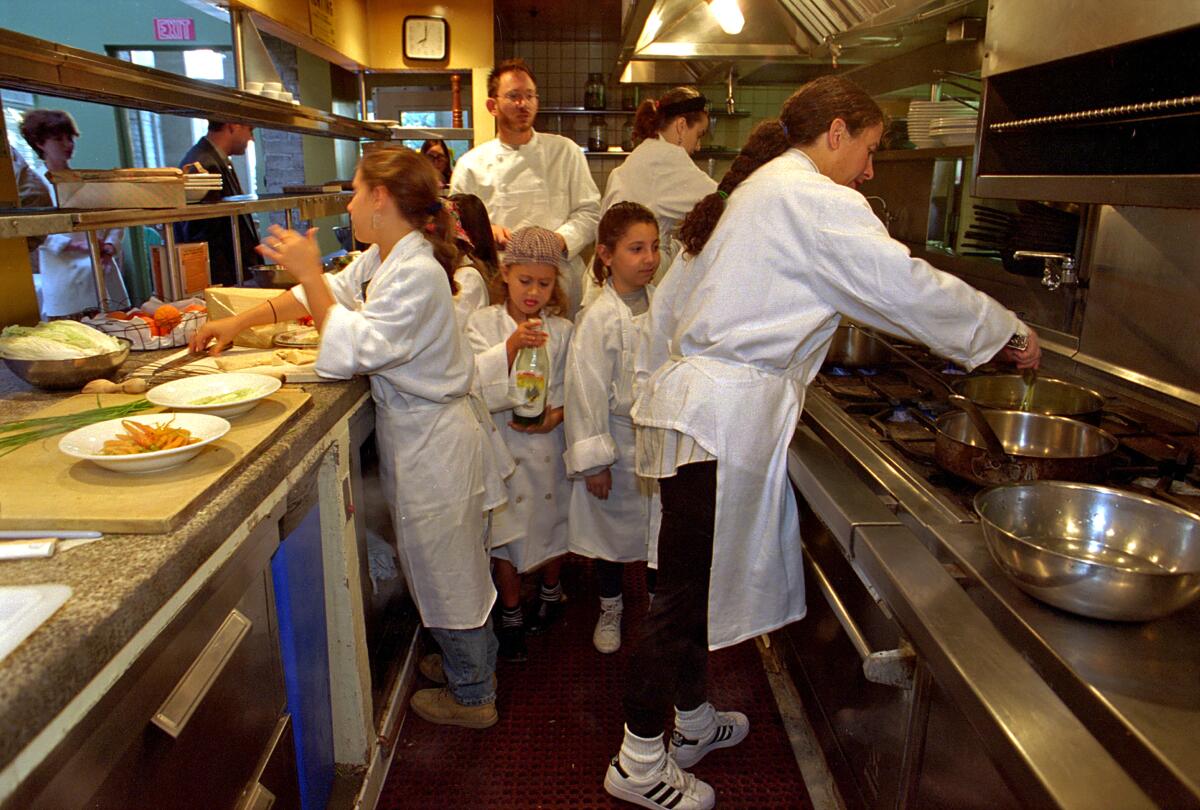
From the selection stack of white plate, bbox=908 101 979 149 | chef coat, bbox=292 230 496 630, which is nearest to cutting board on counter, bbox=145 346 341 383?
chef coat, bbox=292 230 496 630

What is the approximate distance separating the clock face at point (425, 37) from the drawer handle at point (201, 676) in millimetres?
4519

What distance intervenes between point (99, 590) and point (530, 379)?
153 centimetres

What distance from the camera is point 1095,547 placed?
1.22 metres

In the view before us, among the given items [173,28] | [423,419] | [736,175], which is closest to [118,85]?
[423,419]

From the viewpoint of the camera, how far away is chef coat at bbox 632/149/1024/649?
57.6 inches

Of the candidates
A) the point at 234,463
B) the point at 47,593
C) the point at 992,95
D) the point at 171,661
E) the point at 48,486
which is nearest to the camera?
the point at 47,593

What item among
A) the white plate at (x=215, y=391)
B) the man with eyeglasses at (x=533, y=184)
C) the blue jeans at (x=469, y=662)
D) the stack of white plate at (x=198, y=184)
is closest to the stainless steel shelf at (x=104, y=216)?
the stack of white plate at (x=198, y=184)

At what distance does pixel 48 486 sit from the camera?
42.7 inches

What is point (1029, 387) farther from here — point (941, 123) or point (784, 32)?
point (784, 32)

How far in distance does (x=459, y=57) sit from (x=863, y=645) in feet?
15.1

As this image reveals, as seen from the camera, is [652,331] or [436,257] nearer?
[436,257]

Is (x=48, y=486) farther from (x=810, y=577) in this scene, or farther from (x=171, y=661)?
(x=810, y=577)

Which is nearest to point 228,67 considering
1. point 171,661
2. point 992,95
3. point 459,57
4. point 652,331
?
point 459,57

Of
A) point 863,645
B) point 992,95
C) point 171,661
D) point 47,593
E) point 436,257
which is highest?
point 992,95
